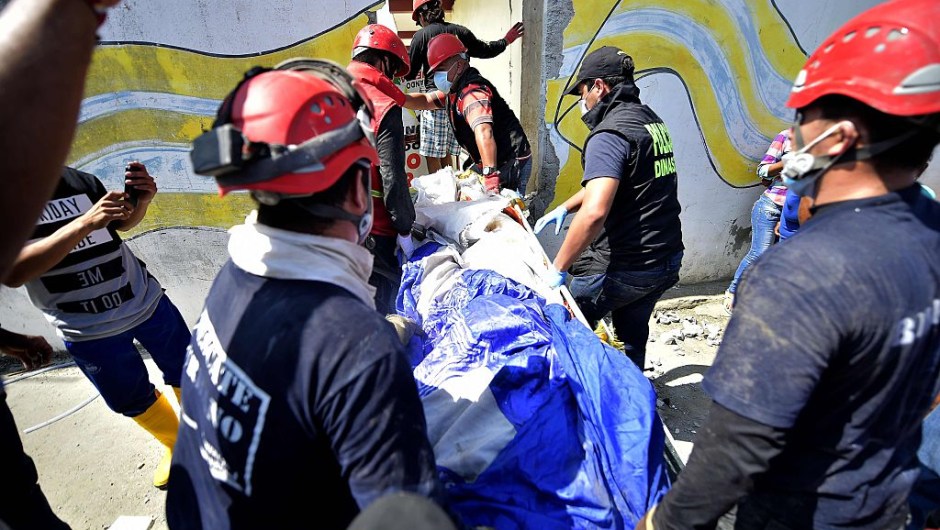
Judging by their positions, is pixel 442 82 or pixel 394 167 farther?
pixel 442 82

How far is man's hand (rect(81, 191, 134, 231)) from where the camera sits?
217 cm

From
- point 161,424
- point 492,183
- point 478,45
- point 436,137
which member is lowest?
point 161,424

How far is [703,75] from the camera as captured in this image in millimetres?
4398

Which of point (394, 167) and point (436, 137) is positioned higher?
point (394, 167)

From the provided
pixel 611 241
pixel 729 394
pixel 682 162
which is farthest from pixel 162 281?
pixel 682 162

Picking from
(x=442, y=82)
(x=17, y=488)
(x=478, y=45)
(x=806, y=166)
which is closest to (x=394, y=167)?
(x=442, y=82)

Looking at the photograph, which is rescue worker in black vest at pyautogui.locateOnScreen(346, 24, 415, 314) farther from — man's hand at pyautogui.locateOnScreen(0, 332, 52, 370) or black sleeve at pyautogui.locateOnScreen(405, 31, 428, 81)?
man's hand at pyautogui.locateOnScreen(0, 332, 52, 370)

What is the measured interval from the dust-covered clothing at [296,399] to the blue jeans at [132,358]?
1.62 m

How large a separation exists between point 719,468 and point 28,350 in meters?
3.05

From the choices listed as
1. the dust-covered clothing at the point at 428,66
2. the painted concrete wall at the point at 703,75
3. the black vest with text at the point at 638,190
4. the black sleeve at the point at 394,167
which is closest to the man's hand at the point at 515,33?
the dust-covered clothing at the point at 428,66

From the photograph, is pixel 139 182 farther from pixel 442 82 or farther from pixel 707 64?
pixel 707 64

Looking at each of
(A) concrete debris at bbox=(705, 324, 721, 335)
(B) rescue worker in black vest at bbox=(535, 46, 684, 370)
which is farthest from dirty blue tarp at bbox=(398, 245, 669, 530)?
(A) concrete debris at bbox=(705, 324, 721, 335)

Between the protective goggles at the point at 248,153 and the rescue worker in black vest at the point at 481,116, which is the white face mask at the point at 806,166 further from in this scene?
the rescue worker in black vest at the point at 481,116

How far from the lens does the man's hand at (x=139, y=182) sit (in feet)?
8.04
